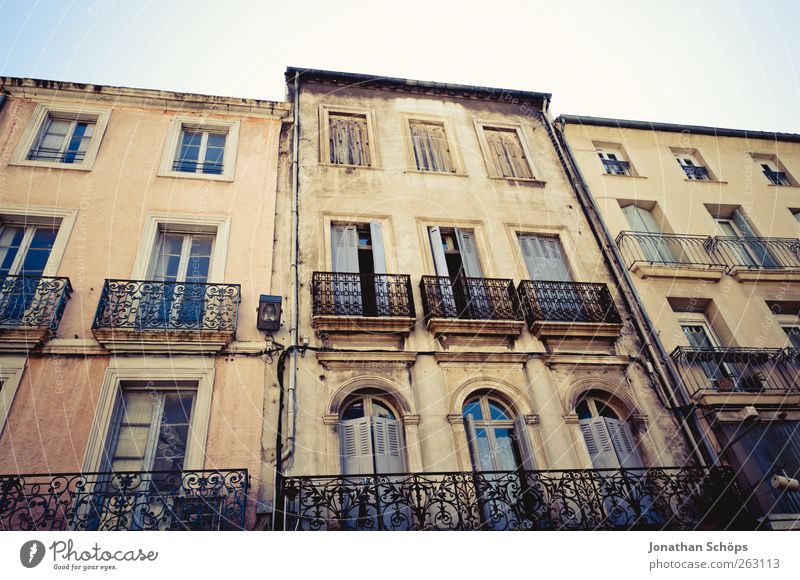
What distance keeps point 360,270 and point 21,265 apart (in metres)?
5.58

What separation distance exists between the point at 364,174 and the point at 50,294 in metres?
6.13

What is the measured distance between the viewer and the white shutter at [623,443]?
26.7 feet

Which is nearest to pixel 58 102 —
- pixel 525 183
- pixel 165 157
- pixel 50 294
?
pixel 165 157

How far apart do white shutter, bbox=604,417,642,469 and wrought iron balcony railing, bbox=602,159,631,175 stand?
21.9ft

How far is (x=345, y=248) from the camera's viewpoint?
32.5ft

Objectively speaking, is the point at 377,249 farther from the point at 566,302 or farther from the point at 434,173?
the point at 566,302

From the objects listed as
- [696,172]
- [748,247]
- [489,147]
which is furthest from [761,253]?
[489,147]

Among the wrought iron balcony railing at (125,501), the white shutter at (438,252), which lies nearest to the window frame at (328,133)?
the white shutter at (438,252)

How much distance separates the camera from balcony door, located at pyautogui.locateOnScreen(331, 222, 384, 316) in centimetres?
877

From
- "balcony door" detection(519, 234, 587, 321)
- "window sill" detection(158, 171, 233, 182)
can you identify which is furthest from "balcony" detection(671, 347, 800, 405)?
"window sill" detection(158, 171, 233, 182)

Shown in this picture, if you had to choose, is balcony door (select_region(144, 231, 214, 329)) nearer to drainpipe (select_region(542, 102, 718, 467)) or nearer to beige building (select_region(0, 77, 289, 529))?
beige building (select_region(0, 77, 289, 529))

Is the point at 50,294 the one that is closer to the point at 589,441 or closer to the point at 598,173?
the point at 589,441

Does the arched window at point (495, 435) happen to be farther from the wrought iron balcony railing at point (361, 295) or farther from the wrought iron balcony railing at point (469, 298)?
the wrought iron balcony railing at point (361, 295)

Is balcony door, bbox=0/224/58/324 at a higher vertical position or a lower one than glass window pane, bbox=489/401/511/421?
higher
